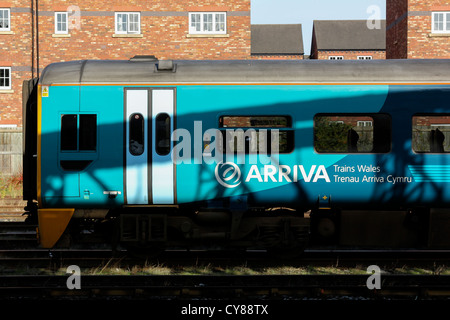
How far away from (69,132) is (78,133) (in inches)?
5.8

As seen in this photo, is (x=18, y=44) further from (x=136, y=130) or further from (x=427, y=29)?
(x=427, y=29)

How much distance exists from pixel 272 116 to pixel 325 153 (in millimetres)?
1007

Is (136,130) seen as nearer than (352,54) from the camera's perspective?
Yes

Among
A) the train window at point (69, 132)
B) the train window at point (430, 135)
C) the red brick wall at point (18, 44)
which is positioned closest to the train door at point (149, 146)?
the train window at point (69, 132)

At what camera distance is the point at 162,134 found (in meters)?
7.50

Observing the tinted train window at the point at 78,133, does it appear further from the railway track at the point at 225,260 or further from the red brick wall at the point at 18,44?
the red brick wall at the point at 18,44

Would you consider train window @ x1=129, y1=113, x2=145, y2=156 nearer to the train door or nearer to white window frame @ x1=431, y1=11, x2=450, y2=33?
the train door

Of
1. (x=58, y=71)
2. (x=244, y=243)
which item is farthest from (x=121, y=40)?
(x=244, y=243)

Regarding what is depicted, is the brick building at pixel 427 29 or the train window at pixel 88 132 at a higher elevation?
the brick building at pixel 427 29

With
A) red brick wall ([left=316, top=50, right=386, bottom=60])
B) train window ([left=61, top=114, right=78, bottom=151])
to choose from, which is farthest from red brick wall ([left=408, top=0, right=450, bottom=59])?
red brick wall ([left=316, top=50, right=386, bottom=60])

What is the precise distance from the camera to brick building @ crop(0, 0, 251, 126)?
2195 cm

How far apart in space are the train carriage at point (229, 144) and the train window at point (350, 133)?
16mm

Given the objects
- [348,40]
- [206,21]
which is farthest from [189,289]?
[348,40]

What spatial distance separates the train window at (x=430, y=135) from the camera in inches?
297
